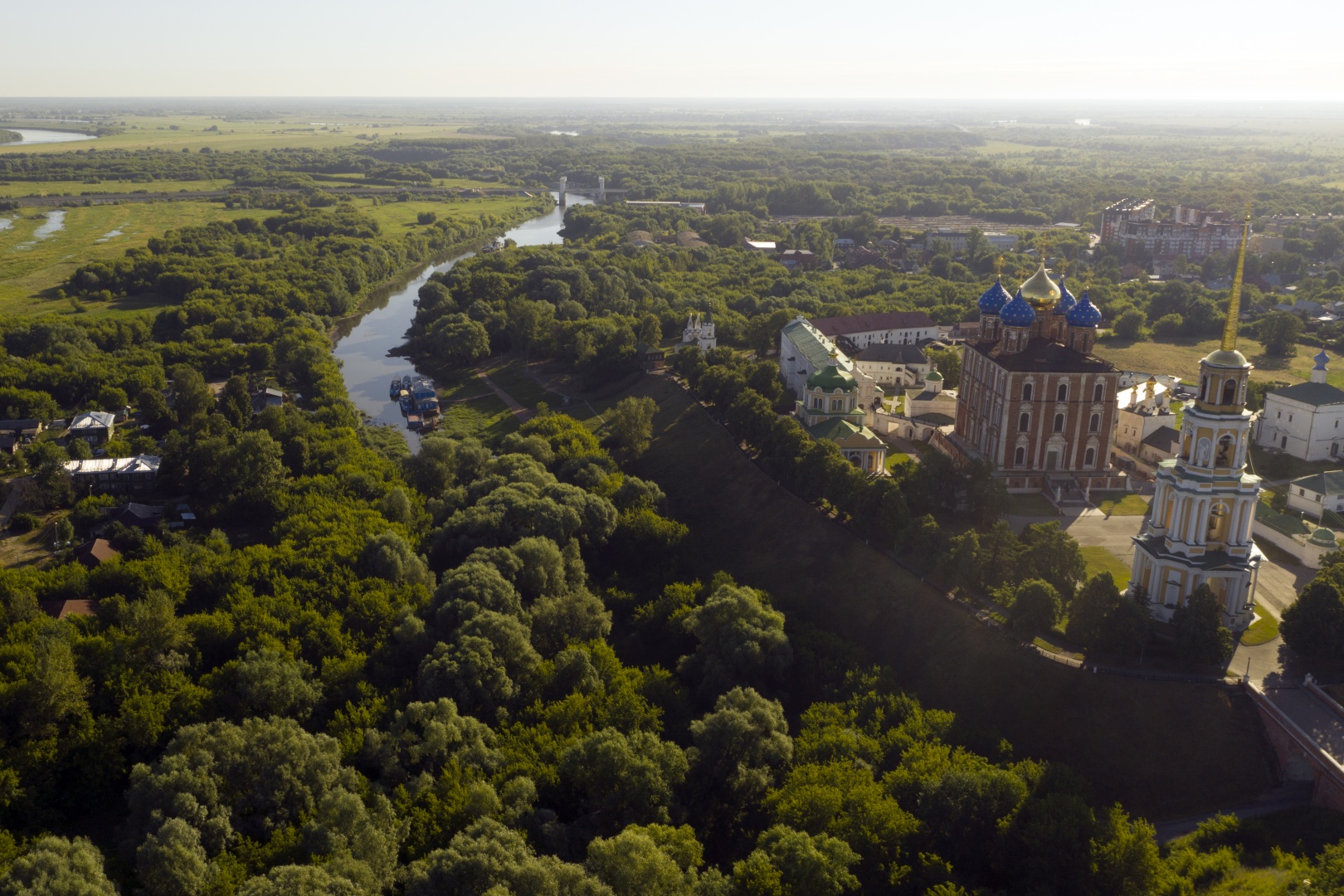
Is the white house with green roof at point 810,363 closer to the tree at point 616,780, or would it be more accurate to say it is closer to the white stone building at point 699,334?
the white stone building at point 699,334

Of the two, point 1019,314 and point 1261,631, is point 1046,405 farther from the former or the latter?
point 1261,631

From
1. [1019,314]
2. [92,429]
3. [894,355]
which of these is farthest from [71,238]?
[1019,314]

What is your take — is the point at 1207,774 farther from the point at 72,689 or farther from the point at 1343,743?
the point at 72,689

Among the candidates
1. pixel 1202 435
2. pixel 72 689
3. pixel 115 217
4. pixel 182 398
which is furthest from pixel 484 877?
pixel 115 217

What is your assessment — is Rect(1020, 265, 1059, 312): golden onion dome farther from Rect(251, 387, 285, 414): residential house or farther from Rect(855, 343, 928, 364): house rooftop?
Rect(251, 387, 285, 414): residential house

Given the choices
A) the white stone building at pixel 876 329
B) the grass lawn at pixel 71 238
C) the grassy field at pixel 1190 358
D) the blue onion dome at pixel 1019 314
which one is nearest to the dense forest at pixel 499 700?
the blue onion dome at pixel 1019 314
